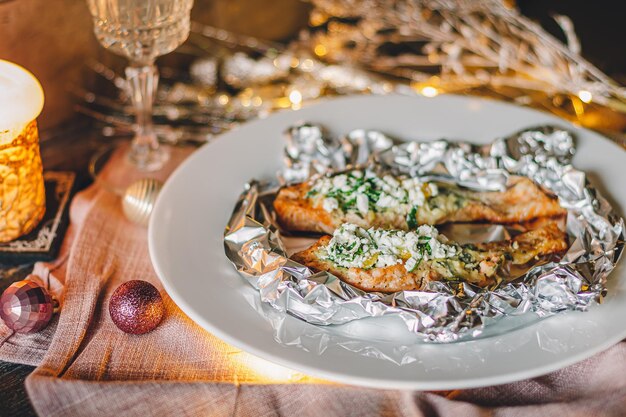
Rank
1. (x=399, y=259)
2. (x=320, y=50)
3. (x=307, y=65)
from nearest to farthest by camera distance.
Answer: (x=399, y=259) < (x=307, y=65) < (x=320, y=50)

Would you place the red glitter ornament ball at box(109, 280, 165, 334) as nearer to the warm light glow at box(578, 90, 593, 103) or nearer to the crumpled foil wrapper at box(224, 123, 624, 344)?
the crumpled foil wrapper at box(224, 123, 624, 344)

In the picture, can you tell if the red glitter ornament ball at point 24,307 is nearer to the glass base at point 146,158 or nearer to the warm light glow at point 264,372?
the warm light glow at point 264,372

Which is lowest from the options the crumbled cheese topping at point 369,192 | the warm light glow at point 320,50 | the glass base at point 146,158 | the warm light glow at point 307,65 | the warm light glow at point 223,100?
the glass base at point 146,158

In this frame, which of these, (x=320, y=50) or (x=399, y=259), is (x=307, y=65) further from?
(x=399, y=259)

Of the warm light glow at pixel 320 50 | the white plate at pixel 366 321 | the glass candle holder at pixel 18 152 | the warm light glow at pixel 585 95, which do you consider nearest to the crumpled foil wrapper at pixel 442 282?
the white plate at pixel 366 321

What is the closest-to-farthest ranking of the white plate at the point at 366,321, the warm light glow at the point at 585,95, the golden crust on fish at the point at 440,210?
the white plate at the point at 366,321 < the golden crust on fish at the point at 440,210 < the warm light glow at the point at 585,95

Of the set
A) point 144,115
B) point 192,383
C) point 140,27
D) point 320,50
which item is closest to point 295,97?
point 320,50
